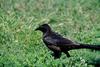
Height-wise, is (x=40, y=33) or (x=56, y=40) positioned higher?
(x=56, y=40)

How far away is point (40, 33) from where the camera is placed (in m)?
13.1

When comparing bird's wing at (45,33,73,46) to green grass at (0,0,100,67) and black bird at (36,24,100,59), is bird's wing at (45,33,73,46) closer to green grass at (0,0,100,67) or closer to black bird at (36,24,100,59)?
black bird at (36,24,100,59)

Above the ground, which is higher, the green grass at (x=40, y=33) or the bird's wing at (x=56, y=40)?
the bird's wing at (x=56, y=40)

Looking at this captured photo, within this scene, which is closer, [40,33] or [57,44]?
[57,44]

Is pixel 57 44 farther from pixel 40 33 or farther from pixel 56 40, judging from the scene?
pixel 40 33

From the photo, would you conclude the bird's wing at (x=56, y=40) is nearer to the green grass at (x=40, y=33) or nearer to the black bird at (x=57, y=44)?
the black bird at (x=57, y=44)

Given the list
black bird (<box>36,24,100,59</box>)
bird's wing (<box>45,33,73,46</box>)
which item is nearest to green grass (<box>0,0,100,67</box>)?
black bird (<box>36,24,100,59</box>)

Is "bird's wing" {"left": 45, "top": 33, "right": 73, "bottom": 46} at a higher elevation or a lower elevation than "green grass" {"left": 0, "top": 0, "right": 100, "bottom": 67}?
higher

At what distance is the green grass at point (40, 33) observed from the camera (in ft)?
35.6

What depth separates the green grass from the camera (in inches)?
427

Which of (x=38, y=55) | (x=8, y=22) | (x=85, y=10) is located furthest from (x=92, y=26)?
(x=38, y=55)

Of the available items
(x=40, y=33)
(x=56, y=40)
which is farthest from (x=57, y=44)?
(x=40, y=33)

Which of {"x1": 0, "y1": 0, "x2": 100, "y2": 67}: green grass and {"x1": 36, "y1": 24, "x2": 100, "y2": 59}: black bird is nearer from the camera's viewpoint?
{"x1": 0, "y1": 0, "x2": 100, "y2": 67}: green grass

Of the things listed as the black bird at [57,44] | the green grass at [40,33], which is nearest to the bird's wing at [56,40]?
the black bird at [57,44]
